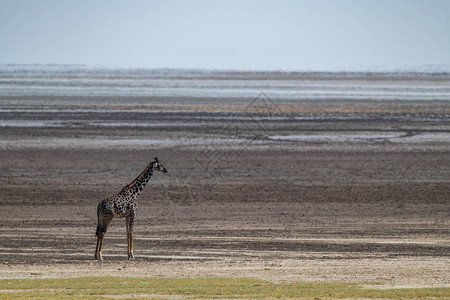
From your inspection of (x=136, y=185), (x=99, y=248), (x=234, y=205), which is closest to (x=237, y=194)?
(x=234, y=205)

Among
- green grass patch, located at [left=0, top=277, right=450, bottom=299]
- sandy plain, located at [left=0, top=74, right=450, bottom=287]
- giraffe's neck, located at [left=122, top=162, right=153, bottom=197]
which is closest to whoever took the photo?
green grass patch, located at [left=0, top=277, right=450, bottom=299]

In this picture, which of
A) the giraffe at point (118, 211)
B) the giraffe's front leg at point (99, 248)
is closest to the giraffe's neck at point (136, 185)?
the giraffe at point (118, 211)

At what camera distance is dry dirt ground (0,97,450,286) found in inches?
612

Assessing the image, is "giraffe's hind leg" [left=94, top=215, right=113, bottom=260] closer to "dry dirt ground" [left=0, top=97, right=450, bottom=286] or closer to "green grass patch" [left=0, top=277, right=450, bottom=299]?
"dry dirt ground" [left=0, top=97, right=450, bottom=286]

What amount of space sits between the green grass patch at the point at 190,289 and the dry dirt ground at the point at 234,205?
0.70 metres

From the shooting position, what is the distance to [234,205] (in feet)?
75.9

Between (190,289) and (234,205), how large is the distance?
1022 centimetres

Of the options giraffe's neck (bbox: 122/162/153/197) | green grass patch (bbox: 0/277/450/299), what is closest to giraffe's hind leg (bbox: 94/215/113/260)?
giraffe's neck (bbox: 122/162/153/197)

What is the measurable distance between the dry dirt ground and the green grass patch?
27.5 inches

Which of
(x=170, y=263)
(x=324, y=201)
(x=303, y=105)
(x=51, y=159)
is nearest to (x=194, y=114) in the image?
(x=303, y=105)

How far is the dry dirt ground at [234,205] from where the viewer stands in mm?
15539

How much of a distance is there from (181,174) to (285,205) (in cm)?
604

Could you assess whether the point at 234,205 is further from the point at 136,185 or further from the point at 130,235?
the point at 130,235

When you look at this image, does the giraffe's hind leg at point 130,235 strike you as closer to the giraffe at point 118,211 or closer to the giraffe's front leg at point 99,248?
the giraffe at point 118,211
